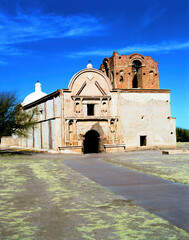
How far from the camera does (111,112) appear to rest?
2803 cm

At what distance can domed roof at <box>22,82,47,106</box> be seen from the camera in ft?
128

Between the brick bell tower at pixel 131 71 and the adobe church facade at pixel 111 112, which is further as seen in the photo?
the brick bell tower at pixel 131 71

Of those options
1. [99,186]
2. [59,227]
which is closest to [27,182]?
[99,186]

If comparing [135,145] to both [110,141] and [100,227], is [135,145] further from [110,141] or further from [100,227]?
[100,227]

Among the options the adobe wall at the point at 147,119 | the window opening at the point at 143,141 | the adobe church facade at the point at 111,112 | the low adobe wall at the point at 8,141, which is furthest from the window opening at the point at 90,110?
the low adobe wall at the point at 8,141

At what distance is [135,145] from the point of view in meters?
28.8

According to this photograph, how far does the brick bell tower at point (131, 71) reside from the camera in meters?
30.1

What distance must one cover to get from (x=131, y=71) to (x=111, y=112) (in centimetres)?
528

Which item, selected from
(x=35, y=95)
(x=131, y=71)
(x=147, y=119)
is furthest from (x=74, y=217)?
(x=35, y=95)

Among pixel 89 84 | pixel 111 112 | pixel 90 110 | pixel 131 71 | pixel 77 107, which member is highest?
pixel 131 71

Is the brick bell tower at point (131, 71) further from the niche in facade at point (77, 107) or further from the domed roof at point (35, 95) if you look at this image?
the domed roof at point (35, 95)

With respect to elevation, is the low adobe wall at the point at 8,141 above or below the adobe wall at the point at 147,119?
below

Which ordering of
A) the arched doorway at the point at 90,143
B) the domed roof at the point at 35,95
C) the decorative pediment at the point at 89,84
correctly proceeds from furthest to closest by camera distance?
1. the domed roof at the point at 35,95
2. the arched doorway at the point at 90,143
3. the decorative pediment at the point at 89,84

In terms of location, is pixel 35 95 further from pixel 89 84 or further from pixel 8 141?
pixel 89 84
